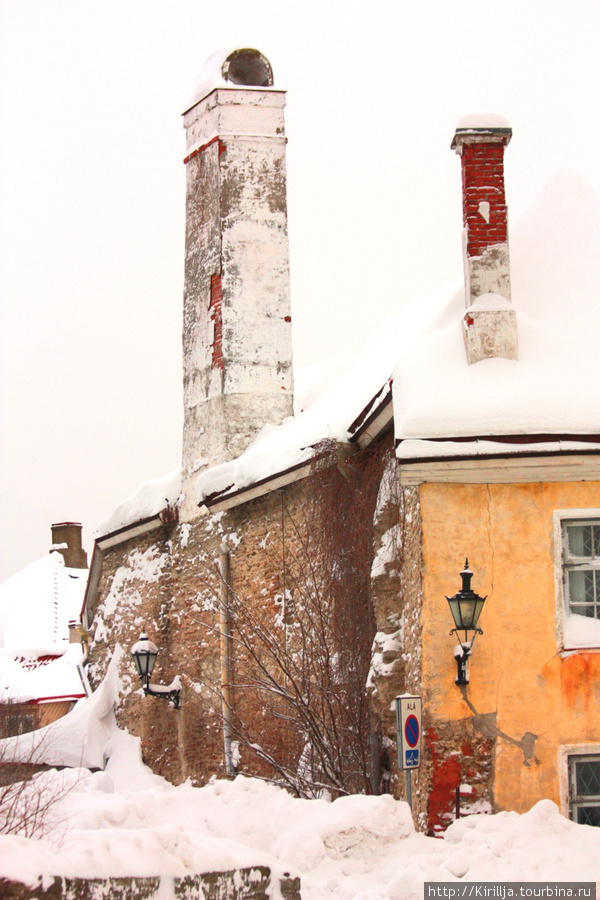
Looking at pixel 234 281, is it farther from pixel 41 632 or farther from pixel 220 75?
pixel 41 632

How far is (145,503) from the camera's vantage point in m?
17.2

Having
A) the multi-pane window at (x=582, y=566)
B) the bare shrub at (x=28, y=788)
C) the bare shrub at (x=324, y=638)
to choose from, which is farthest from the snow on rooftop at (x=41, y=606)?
the multi-pane window at (x=582, y=566)

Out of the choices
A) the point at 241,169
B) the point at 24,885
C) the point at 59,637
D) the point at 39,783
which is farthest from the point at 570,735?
the point at 59,637

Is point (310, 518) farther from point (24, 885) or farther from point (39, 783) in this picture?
point (24, 885)

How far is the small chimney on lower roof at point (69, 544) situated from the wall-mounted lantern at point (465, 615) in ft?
81.0

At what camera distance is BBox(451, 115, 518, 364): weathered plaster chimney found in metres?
10.6

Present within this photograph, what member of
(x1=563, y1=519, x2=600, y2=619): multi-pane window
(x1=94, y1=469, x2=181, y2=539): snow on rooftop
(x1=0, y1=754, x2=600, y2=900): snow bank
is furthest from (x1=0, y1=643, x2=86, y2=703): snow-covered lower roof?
(x1=563, y1=519, x2=600, y2=619): multi-pane window

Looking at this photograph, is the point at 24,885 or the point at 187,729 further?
the point at 187,729

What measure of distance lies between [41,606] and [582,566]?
2278 cm

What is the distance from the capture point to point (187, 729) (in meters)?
15.3

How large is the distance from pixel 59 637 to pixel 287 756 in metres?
18.1

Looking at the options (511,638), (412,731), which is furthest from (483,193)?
(412,731)

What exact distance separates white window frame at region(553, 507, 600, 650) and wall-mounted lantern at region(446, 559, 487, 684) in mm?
708

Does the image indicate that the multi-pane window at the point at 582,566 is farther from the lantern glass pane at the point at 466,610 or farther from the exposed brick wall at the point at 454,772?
the exposed brick wall at the point at 454,772
